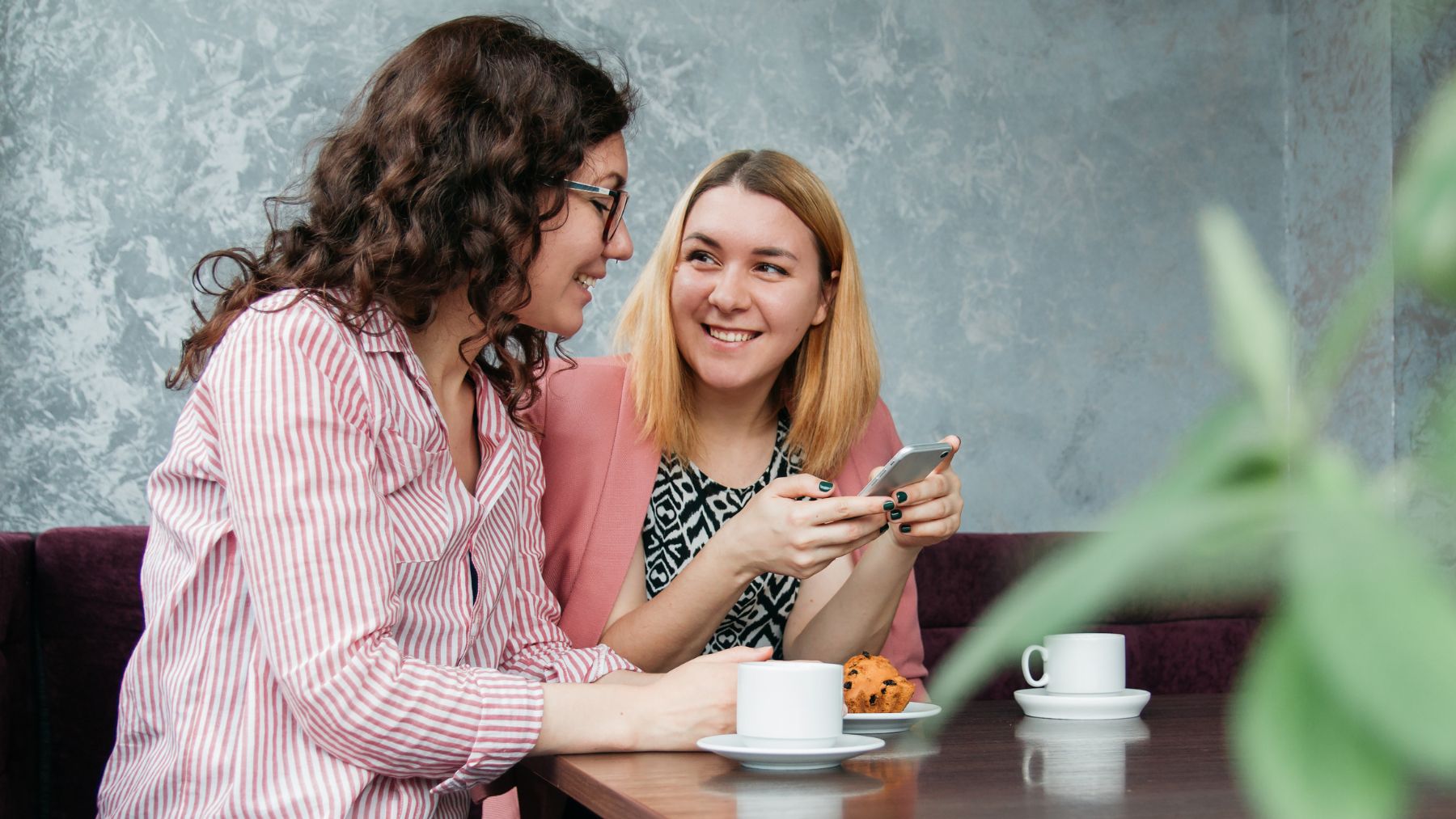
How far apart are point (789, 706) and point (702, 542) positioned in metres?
0.85

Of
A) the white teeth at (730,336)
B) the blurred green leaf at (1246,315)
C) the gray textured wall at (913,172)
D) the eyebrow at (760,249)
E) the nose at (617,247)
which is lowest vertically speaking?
the blurred green leaf at (1246,315)

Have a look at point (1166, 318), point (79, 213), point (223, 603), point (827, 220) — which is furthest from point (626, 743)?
point (1166, 318)

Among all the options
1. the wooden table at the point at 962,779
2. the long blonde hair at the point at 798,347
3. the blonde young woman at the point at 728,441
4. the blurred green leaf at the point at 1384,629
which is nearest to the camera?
the blurred green leaf at the point at 1384,629

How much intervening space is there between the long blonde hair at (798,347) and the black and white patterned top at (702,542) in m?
0.05

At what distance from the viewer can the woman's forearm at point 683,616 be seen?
1.61m

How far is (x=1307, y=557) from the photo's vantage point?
0.13 m

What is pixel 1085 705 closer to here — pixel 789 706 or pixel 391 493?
pixel 789 706

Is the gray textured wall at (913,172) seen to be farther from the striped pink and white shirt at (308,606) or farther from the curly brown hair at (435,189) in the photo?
the striped pink and white shirt at (308,606)

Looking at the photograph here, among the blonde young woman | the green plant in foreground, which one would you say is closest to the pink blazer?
the blonde young woman

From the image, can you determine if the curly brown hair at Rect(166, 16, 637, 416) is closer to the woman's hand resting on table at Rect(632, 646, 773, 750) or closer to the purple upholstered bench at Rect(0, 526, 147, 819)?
the woman's hand resting on table at Rect(632, 646, 773, 750)

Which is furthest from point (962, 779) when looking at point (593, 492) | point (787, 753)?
point (593, 492)

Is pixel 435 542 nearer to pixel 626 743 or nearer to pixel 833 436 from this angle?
pixel 626 743

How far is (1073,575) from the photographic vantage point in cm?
14

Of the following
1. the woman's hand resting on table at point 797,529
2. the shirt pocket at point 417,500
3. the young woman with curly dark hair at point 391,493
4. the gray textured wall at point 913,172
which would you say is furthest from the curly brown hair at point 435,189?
the gray textured wall at point 913,172
